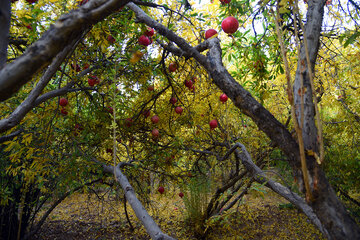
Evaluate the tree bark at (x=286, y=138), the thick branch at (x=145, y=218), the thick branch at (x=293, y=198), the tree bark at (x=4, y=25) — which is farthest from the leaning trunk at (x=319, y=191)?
A: the tree bark at (x=4, y=25)

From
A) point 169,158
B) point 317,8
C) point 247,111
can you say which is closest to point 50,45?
point 247,111

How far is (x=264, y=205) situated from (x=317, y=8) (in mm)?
6421

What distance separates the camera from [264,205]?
258 inches

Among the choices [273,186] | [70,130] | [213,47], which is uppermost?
[70,130]

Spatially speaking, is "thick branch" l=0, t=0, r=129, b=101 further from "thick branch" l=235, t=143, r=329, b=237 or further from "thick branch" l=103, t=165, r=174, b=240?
"thick branch" l=235, t=143, r=329, b=237

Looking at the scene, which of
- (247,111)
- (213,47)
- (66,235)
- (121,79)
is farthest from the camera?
(66,235)

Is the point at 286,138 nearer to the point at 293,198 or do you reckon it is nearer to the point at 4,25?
the point at 293,198

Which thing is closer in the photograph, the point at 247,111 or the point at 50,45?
the point at 50,45

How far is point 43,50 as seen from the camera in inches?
24.0

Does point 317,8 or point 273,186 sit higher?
point 317,8

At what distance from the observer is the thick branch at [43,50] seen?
585 mm

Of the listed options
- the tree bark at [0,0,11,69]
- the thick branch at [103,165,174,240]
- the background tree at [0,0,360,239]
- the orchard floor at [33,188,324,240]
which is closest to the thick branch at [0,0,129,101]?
the background tree at [0,0,360,239]

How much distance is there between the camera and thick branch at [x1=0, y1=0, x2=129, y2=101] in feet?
1.92

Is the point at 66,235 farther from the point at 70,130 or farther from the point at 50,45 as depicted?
the point at 50,45
